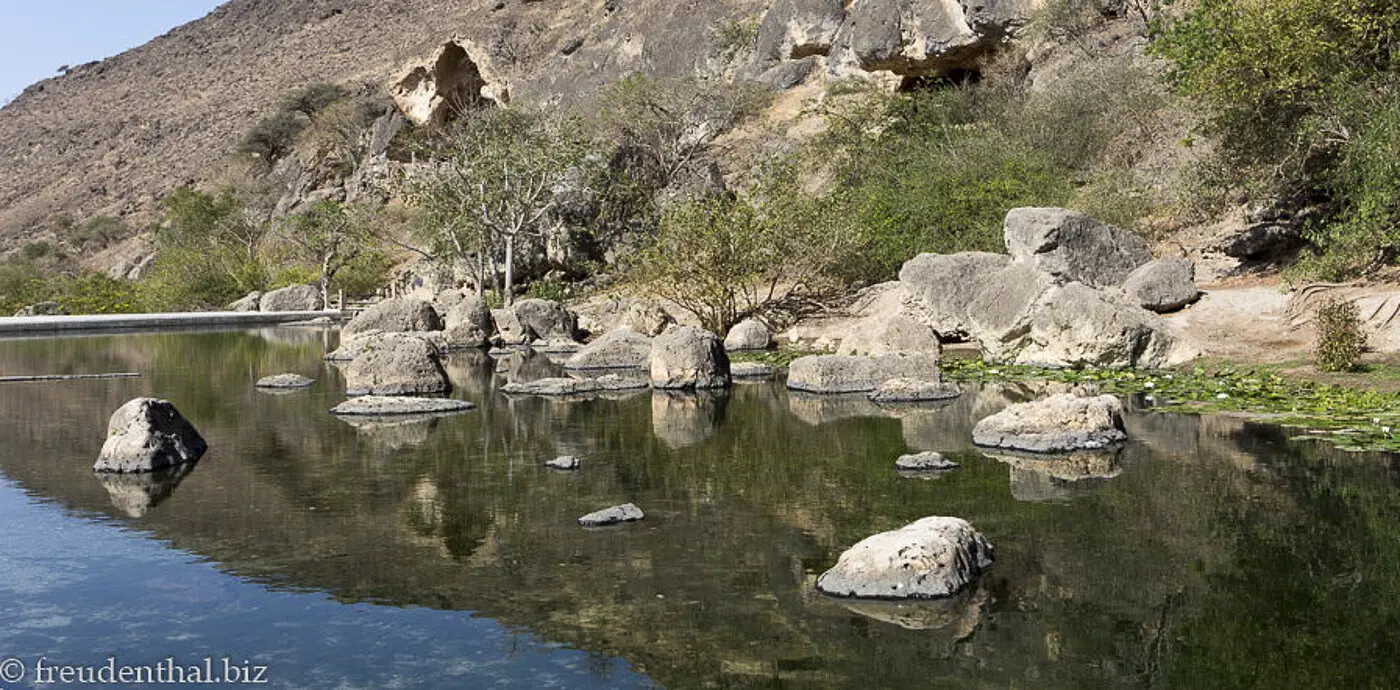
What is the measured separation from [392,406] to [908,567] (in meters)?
11.8

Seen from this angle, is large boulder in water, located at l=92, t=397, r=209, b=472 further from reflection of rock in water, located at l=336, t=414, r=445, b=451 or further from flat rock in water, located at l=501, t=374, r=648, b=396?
flat rock in water, located at l=501, t=374, r=648, b=396

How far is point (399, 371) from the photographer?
20375mm

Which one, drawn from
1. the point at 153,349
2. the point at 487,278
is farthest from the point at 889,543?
the point at 487,278

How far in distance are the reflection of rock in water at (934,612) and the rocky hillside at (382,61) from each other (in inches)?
1368

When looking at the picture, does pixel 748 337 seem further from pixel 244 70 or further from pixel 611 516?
pixel 244 70

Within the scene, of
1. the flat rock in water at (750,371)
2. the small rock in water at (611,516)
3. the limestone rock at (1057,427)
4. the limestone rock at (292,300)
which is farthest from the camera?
the limestone rock at (292,300)

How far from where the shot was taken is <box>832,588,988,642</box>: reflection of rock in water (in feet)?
25.9

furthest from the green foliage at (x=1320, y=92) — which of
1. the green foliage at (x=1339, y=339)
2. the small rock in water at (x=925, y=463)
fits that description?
the small rock in water at (x=925, y=463)

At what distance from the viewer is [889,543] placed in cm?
881

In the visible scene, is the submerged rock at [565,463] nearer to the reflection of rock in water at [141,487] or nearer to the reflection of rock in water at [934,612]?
the reflection of rock in water at [141,487]

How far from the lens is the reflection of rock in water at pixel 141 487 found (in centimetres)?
1209

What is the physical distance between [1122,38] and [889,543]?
111 feet

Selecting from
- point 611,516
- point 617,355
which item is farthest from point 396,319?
point 611,516

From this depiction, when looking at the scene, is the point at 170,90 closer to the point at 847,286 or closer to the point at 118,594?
the point at 847,286
